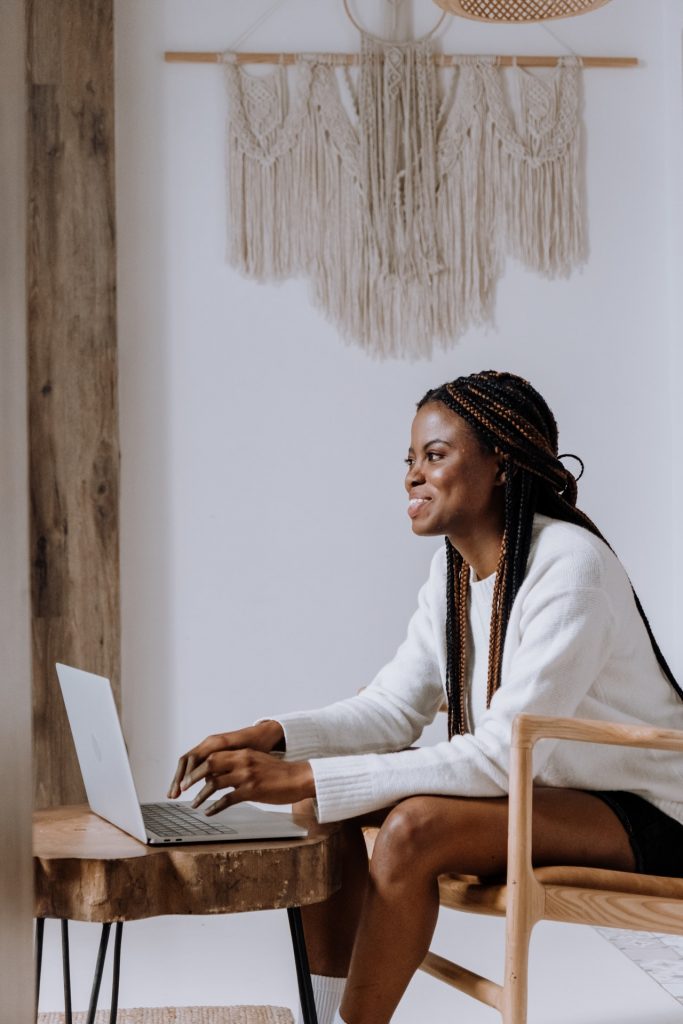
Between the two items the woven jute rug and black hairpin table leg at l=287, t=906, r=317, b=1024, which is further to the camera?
the woven jute rug

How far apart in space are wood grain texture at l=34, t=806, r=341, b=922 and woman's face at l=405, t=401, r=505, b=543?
2.03 feet

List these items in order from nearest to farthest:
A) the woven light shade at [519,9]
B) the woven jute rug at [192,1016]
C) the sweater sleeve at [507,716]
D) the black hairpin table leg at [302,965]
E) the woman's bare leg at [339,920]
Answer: the black hairpin table leg at [302,965], the sweater sleeve at [507,716], the woman's bare leg at [339,920], the woven jute rug at [192,1016], the woven light shade at [519,9]

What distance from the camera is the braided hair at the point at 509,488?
67.2 inches

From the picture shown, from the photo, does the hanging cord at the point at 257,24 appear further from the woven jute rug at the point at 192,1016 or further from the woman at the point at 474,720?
the woven jute rug at the point at 192,1016

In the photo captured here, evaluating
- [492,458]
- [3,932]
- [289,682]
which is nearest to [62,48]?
[289,682]

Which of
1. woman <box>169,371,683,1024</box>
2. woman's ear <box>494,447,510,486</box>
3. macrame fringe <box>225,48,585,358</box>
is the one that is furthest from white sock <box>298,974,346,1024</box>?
macrame fringe <box>225,48,585,358</box>

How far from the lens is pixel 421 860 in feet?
4.62

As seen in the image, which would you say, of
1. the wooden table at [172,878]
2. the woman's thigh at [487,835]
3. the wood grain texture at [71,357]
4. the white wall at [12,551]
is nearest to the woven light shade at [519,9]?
the wood grain texture at [71,357]

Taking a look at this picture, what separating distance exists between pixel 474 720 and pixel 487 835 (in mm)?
363

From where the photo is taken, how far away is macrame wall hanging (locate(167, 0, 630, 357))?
10.4 ft

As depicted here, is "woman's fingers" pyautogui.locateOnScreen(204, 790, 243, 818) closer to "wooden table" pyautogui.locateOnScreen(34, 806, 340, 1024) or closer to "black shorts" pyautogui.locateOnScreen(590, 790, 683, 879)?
"wooden table" pyautogui.locateOnScreen(34, 806, 340, 1024)

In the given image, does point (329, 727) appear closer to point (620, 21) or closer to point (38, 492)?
point (38, 492)

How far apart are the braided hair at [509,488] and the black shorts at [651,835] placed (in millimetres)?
197

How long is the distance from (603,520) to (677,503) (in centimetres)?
20
